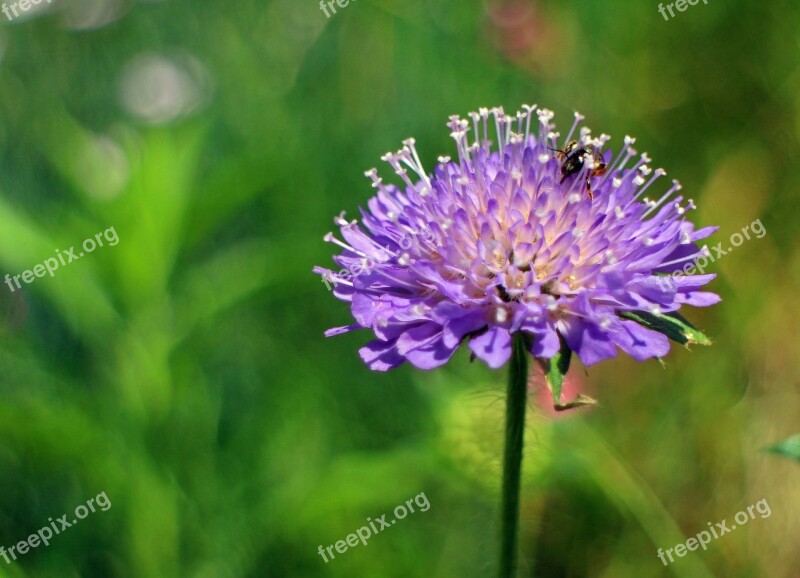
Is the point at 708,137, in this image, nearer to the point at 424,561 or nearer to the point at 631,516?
the point at 631,516

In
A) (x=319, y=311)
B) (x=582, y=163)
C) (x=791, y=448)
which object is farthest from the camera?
(x=319, y=311)

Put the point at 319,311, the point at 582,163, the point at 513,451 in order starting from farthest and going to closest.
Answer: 1. the point at 319,311
2. the point at 582,163
3. the point at 513,451

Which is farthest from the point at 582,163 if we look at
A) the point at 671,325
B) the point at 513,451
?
the point at 513,451

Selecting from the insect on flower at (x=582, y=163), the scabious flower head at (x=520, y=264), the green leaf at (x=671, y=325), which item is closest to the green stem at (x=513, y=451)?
the scabious flower head at (x=520, y=264)

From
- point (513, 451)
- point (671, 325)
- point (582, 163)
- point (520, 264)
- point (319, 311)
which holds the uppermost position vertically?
point (319, 311)

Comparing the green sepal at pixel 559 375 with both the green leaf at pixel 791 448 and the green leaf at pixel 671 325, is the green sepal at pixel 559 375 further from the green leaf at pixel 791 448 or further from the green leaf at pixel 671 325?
the green leaf at pixel 791 448

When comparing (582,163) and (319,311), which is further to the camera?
(319,311)

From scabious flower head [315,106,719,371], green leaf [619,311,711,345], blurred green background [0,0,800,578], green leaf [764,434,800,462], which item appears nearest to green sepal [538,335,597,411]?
scabious flower head [315,106,719,371]

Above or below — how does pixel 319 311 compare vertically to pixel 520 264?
above

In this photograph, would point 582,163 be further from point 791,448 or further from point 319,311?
point 319,311
